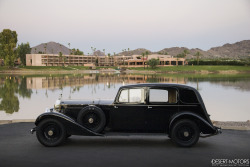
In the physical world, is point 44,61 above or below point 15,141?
above

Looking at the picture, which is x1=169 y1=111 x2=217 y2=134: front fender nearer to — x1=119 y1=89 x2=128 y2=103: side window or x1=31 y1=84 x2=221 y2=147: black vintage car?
x1=31 y1=84 x2=221 y2=147: black vintage car

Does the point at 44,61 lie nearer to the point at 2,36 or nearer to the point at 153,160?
the point at 2,36

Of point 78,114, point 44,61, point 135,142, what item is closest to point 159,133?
point 135,142

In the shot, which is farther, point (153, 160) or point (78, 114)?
point (78, 114)

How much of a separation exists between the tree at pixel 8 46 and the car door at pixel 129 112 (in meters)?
99.0

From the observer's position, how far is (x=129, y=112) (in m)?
7.11

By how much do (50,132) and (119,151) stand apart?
1.97 meters

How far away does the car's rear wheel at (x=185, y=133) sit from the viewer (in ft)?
22.5

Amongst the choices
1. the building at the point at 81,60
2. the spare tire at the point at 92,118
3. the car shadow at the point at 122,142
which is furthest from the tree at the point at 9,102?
the building at the point at 81,60

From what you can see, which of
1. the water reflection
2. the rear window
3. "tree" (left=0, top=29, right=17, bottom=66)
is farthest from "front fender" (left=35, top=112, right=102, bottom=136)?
"tree" (left=0, top=29, right=17, bottom=66)

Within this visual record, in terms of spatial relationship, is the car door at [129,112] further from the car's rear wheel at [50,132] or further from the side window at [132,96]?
the car's rear wheel at [50,132]

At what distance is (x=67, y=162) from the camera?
18.5 ft

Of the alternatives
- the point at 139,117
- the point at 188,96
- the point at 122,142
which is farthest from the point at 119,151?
the point at 188,96

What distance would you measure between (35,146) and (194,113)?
4.40 meters
